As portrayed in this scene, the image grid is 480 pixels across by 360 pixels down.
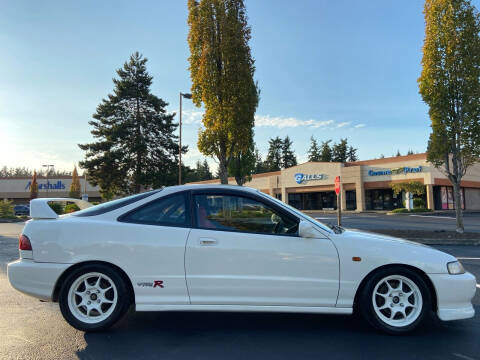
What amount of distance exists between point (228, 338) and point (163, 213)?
4.72 feet

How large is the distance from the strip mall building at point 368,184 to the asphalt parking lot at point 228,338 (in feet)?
105

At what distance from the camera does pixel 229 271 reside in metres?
3.48

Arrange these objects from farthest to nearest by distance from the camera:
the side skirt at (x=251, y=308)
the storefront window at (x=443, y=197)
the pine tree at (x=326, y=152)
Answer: the pine tree at (x=326, y=152) < the storefront window at (x=443, y=197) < the side skirt at (x=251, y=308)

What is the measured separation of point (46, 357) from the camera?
2986mm

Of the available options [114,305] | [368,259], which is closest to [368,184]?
Result: [368,259]

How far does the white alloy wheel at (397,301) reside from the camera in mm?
3525

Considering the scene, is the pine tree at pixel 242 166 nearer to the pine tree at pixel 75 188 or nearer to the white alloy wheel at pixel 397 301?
the white alloy wheel at pixel 397 301

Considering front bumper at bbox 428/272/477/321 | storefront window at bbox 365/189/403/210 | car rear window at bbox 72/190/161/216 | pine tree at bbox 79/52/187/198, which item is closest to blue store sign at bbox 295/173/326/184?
storefront window at bbox 365/189/403/210

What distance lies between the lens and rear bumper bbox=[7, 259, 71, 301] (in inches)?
139

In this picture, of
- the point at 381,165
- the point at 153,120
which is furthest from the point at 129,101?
the point at 381,165

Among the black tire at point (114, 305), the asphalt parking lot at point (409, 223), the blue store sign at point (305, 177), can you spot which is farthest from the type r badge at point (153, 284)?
the blue store sign at point (305, 177)

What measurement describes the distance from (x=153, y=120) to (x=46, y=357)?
3614 cm

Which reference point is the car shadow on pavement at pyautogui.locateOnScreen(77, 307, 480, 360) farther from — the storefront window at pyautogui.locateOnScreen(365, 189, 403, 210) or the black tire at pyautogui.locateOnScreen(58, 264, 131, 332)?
the storefront window at pyautogui.locateOnScreen(365, 189, 403, 210)

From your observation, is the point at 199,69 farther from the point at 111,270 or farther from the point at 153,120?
the point at 153,120
